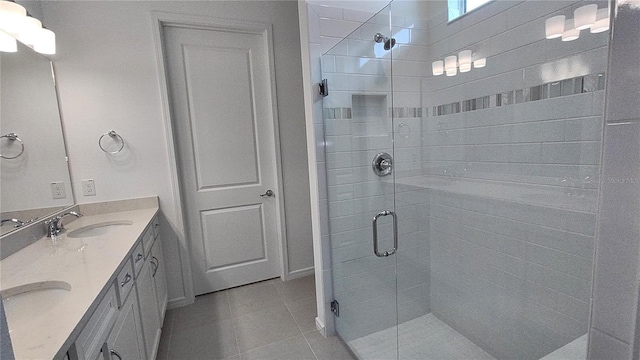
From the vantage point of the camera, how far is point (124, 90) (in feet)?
6.77

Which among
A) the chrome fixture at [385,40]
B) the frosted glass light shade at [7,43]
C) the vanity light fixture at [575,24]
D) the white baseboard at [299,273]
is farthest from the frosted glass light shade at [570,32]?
the frosted glass light shade at [7,43]

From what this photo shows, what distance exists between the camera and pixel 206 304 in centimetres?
236

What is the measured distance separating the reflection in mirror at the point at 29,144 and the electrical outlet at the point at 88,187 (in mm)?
91

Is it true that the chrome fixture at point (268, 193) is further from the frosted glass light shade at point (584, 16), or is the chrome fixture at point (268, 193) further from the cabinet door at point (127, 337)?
the frosted glass light shade at point (584, 16)

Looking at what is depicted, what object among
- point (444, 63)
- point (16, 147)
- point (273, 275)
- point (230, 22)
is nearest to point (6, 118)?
point (16, 147)

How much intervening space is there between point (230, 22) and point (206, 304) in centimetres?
235

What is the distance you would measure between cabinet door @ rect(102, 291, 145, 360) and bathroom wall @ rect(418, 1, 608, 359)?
1.70m

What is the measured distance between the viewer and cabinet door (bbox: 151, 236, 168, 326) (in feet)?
6.19

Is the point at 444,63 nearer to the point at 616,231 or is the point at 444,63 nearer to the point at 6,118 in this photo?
the point at 616,231

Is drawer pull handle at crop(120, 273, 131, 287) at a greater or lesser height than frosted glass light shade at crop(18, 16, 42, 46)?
lesser

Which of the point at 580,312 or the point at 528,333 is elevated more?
the point at 580,312

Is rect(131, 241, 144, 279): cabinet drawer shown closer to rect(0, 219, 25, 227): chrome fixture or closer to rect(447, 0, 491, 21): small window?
rect(0, 219, 25, 227): chrome fixture

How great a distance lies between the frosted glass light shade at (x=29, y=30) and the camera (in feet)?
4.88

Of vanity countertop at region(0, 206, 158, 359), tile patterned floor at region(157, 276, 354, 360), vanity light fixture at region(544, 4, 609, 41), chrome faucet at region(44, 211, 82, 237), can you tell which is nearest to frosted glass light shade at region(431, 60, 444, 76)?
vanity light fixture at region(544, 4, 609, 41)
